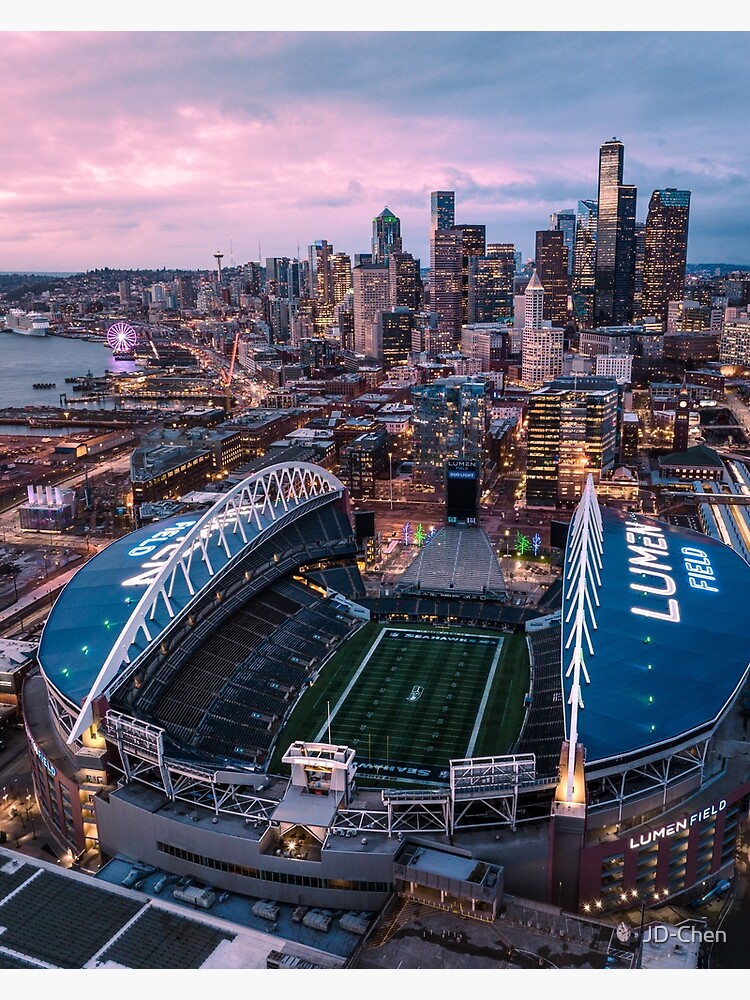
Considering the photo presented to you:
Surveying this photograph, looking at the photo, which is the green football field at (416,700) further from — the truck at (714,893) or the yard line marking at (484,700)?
the truck at (714,893)

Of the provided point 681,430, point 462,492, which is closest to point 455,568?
point 462,492

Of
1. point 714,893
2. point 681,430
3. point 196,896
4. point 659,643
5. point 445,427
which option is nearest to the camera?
point 196,896

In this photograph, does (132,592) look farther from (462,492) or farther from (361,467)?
(361,467)

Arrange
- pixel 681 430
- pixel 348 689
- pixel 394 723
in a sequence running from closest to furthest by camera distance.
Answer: pixel 394 723 < pixel 348 689 < pixel 681 430

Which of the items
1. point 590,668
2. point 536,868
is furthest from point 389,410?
point 536,868

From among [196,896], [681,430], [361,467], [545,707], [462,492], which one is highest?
[681,430]

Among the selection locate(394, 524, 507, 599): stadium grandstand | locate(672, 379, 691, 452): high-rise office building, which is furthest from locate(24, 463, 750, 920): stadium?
locate(672, 379, 691, 452): high-rise office building

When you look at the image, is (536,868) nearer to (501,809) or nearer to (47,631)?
(501,809)
